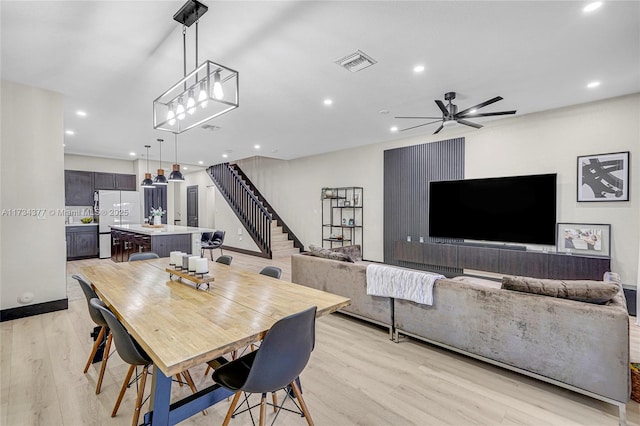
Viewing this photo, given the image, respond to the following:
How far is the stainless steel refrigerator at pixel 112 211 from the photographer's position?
25.5ft

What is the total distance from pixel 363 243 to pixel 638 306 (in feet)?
14.9

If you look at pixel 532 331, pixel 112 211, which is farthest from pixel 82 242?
pixel 532 331

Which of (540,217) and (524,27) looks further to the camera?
(540,217)

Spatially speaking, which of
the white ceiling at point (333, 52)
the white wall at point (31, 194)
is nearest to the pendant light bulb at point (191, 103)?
the white ceiling at point (333, 52)

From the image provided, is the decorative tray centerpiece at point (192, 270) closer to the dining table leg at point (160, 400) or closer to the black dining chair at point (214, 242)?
the dining table leg at point (160, 400)

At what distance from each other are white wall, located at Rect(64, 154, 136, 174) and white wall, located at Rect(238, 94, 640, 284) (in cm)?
622

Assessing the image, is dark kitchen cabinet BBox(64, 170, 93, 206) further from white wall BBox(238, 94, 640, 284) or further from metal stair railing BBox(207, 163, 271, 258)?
white wall BBox(238, 94, 640, 284)

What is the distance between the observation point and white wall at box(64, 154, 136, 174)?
7.85m

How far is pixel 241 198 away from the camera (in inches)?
354

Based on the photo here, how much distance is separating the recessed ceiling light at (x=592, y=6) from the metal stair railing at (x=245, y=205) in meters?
6.94

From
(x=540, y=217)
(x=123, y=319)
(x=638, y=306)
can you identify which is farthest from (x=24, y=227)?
(x=638, y=306)

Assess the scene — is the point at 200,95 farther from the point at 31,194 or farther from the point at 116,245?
the point at 116,245

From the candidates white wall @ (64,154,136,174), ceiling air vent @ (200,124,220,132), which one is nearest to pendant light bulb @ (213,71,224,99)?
ceiling air vent @ (200,124,220,132)

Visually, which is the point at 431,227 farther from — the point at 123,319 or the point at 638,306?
the point at 123,319
